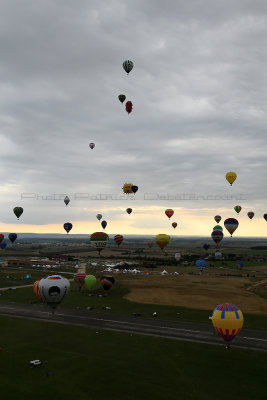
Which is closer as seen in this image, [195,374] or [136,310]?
[195,374]

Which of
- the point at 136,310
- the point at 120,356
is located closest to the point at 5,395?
the point at 120,356

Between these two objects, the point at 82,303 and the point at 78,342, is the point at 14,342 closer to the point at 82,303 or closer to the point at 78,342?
the point at 78,342

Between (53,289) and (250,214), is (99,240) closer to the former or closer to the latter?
(53,289)

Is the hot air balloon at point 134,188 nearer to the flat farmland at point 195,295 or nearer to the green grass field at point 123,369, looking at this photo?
the flat farmland at point 195,295

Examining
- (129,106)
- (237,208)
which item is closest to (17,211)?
(129,106)

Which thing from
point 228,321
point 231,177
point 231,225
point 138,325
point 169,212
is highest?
point 231,177

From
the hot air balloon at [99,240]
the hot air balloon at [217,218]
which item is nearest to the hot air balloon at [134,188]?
the hot air balloon at [99,240]
